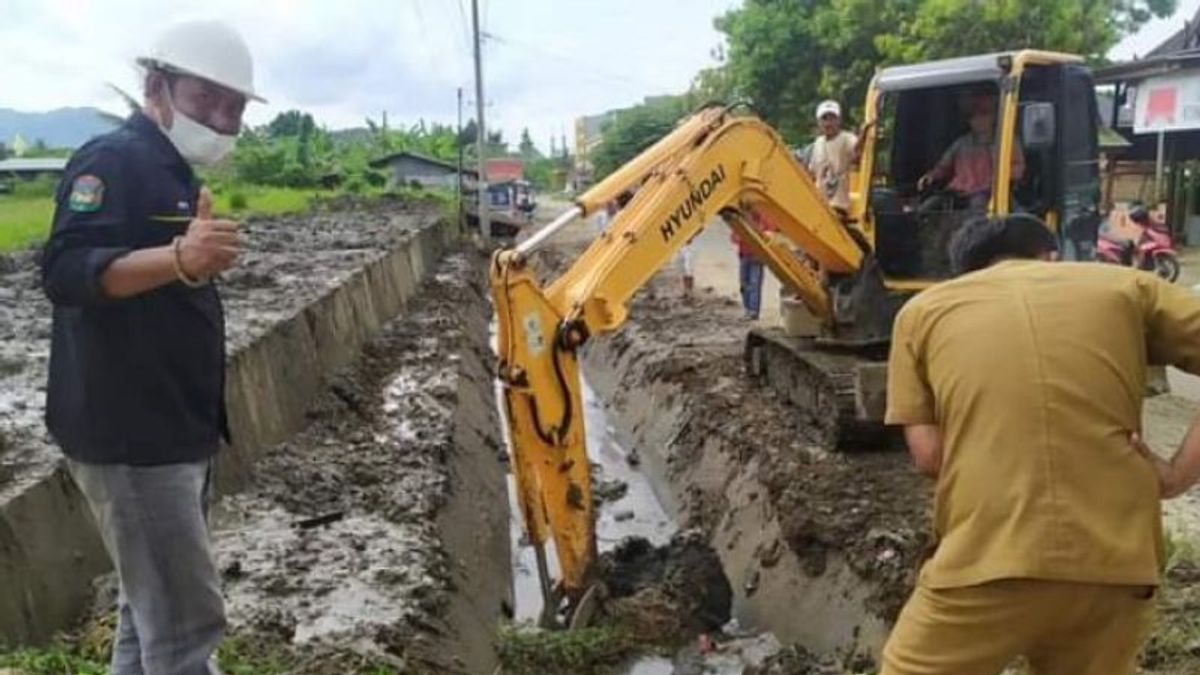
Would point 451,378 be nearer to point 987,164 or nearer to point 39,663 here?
point 987,164

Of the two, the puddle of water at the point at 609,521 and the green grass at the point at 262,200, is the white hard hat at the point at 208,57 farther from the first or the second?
the green grass at the point at 262,200

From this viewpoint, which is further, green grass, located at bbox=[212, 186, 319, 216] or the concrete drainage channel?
green grass, located at bbox=[212, 186, 319, 216]

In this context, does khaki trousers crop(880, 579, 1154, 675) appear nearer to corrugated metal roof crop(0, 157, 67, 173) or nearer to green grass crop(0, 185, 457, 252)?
green grass crop(0, 185, 457, 252)

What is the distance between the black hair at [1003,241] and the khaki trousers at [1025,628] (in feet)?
2.84

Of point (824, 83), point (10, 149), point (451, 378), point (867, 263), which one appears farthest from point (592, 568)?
point (10, 149)

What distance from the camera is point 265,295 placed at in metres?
11.1

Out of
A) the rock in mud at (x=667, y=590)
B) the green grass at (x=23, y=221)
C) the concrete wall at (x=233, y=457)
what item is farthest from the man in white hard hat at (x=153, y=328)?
the green grass at (x=23, y=221)

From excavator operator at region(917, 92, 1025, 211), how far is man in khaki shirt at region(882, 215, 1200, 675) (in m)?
5.11

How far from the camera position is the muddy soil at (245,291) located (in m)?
6.02

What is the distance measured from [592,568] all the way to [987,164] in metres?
3.90

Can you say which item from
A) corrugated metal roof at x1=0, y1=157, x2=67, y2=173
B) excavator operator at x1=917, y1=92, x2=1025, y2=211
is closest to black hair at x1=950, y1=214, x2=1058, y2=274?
excavator operator at x1=917, y1=92, x2=1025, y2=211

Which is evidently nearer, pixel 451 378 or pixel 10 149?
pixel 451 378

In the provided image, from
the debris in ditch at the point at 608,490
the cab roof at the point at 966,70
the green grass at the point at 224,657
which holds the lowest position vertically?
the debris in ditch at the point at 608,490

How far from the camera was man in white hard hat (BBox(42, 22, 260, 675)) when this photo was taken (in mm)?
2760
